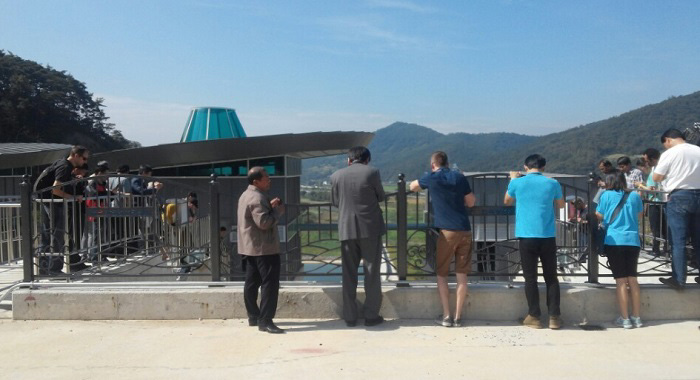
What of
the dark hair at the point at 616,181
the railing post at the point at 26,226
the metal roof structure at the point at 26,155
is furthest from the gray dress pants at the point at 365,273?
the metal roof structure at the point at 26,155

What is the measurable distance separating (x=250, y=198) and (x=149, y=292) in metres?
1.67

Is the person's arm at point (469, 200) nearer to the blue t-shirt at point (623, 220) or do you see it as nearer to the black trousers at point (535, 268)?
the black trousers at point (535, 268)

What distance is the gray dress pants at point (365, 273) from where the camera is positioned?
5.56m

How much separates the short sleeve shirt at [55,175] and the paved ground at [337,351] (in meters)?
1.98

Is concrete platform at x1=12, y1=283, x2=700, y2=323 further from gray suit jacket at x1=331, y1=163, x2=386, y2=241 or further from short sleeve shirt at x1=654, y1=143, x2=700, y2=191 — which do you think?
short sleeve shirt at x1=654, y1=143, x2=700, y2=191

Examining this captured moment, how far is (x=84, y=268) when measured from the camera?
23.4 ft

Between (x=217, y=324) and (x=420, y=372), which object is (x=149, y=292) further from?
(x=420, y=372)

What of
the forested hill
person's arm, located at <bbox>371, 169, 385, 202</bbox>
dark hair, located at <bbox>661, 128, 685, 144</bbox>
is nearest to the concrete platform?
person's arm, located at <bbox>371, 169, 385, 202</bbox>

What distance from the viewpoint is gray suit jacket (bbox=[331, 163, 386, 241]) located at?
5.44 metres

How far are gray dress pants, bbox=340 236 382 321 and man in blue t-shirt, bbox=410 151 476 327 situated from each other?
0.66m

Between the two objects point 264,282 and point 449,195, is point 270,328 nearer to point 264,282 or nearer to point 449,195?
point 264,282

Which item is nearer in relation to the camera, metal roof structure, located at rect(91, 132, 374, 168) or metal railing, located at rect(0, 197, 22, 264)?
metal railing, located at rect(0, 197, 22, 264)

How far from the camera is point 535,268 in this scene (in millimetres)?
5551

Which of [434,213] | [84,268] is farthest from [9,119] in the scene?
[434,213]
